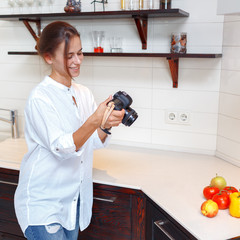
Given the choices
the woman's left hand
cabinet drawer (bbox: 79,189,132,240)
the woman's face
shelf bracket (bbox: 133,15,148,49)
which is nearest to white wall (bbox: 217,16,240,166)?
shelf bracket (bbox: 133,15,148,49)

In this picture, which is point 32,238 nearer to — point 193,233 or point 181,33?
point 193,233

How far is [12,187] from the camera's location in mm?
2072

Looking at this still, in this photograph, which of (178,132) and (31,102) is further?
(178,132)

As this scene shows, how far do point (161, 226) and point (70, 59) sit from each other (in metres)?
0.84

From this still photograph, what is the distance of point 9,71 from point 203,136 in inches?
60.6

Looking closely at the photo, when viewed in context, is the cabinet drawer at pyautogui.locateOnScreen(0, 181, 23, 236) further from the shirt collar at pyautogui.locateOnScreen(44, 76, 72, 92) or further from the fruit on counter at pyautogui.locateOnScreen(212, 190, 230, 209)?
A: the fruit on counter at pyautogui.locateOnScreen(212, 190, 230, 209)

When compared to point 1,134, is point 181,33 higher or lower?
higher

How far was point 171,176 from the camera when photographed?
72.8 inches

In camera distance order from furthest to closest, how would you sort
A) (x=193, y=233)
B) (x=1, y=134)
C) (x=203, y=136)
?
(x=1, y=134) → (x=203, y=136) → (x=193, y=233)

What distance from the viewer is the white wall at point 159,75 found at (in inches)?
81.4

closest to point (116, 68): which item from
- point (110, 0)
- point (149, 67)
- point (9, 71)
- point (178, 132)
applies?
point (149, 67)

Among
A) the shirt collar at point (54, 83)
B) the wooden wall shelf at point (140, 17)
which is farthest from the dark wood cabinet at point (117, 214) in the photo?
the wooden wall shelf at point (140, 17)

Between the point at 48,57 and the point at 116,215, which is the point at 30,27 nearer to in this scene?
the point at 48,57

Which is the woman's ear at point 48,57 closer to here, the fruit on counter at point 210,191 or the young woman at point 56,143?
the young woman at point 56,143
